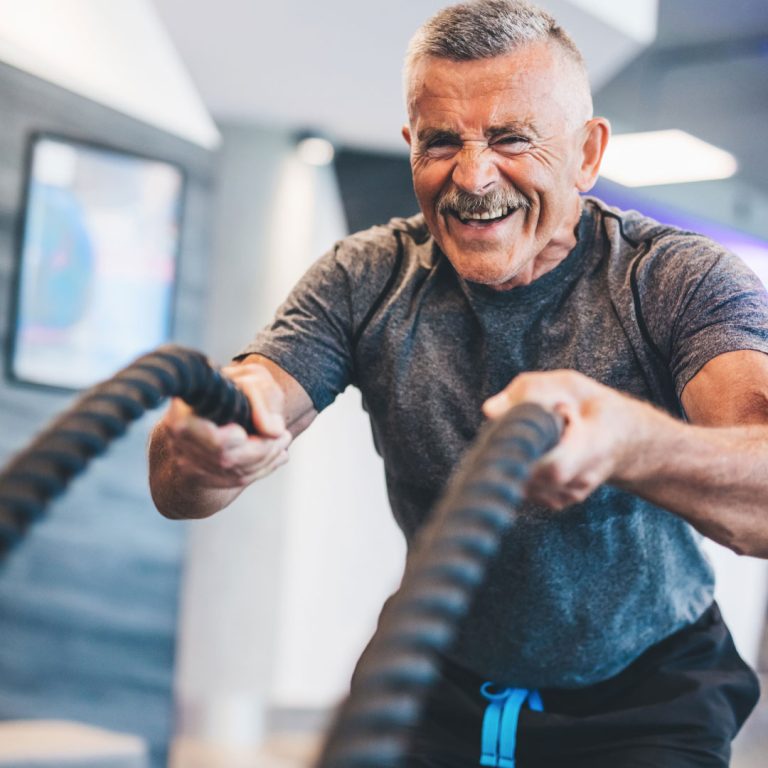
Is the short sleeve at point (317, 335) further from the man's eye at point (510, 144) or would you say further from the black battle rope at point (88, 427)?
the black battle rope at point (88, 427)

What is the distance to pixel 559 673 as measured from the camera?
163cm

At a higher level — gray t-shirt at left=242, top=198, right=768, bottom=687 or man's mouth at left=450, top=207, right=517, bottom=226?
man's mouth at left=450, top=207, right=517, bottom=226

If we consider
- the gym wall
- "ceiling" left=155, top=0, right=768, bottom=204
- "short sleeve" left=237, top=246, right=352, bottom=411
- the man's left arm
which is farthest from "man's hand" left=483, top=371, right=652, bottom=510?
"ceiling" left=155, top=0, right=768, bottom=204

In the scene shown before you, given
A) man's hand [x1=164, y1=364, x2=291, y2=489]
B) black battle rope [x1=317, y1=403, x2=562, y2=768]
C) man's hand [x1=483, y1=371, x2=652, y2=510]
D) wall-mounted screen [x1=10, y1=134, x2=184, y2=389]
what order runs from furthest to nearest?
wall-mounted screen [x1=10, y1=134, x2=184, y2=389], man's hand [x1=164, y1=364, x2=291, y2=489], man's hand [x1=483, y1=371, x2=652, y2=510], black battle rope [x1=317, y1=403, x2=562, y2=768]

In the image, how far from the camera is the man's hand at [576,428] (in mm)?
1045

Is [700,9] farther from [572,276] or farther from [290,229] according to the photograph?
[572,276]

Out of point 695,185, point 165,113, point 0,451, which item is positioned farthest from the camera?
point 695,185

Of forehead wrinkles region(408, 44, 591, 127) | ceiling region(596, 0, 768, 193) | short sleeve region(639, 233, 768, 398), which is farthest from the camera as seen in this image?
ceiling region(596, 0, 768, 193)

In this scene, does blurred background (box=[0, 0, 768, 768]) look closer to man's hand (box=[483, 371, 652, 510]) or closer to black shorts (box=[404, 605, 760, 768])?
black shorts (box=[404, 605, 760, 768])

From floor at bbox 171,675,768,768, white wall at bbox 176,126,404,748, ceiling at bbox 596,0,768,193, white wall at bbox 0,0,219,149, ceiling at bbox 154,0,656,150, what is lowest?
floor at bbox 171,675,768,768

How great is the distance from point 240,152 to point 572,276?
12.0ft

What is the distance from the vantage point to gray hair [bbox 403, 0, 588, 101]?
157cm

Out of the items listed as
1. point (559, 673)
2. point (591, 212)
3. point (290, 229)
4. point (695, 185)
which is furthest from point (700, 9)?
point (559, 673)

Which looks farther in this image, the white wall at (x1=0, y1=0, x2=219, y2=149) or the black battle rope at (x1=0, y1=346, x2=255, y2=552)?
the white wall at (x1=0, y1=0, x2=219, y2=149)
